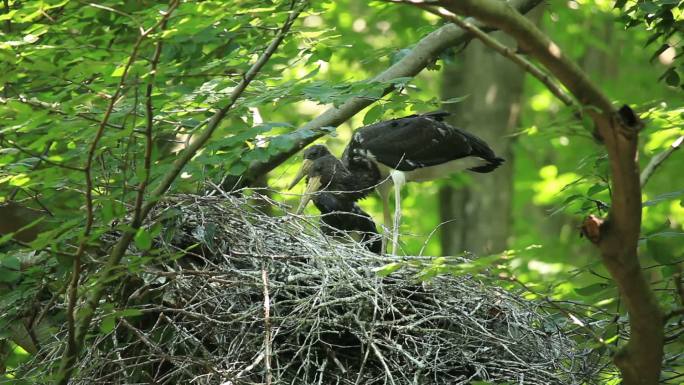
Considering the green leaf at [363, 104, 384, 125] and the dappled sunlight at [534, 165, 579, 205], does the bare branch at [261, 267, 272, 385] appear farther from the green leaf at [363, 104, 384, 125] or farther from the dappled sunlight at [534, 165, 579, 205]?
the dappled sunlight at [534, 165, 579, 205]

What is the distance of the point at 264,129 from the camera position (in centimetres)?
421

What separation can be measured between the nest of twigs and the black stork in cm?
197

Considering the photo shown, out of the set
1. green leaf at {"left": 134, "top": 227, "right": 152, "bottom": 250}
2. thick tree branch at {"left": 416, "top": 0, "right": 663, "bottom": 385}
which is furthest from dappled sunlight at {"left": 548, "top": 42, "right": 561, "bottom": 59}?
green leaf at {"left": 134, "top": 227, "right": 152, "bottom": 250}

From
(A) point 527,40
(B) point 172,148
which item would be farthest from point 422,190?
(A) point 527,40

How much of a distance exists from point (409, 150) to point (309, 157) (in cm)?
83

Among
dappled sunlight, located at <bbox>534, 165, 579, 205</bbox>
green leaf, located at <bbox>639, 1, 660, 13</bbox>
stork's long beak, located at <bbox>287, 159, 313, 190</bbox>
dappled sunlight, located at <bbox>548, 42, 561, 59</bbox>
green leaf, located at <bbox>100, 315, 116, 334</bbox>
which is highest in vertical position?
dappled sunlight, located at <bbox>548, 42, 561, 59</bbox>

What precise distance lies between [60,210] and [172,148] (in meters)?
1.75

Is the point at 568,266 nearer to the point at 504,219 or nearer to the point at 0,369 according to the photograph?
the point at 504,219

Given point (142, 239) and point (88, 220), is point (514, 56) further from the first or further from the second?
point (88, 220)

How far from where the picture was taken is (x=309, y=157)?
7629 millimetres

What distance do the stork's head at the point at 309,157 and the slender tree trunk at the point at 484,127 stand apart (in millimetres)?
3136

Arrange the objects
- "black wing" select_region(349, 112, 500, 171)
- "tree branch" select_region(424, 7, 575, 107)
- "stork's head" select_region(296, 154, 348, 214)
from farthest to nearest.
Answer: "stork's head" select_region(296, 154, 348, 214)
"black wing" select_region(349, 112, 500, 171)
"tree branch" select_region(424, 7, 575, 107)

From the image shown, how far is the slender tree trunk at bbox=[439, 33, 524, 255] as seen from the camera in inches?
414

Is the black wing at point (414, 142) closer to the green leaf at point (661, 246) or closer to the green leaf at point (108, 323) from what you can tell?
the green leaf at point (661, 246)
